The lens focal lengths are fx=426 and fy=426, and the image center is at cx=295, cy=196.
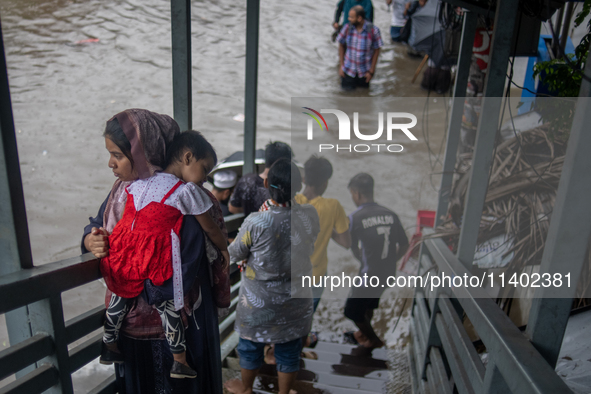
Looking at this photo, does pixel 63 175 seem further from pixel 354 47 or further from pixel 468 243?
pixel 468 243

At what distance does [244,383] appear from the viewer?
2561 millimetres

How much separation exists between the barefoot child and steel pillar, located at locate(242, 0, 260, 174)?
1620mm

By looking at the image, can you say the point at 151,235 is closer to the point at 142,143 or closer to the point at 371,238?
the point at 142,143

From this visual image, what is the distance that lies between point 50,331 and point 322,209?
5.58ft

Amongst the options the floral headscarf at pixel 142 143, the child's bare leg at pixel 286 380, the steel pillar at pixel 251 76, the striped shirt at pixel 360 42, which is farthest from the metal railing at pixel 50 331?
the striped shirt at pixel 360 42

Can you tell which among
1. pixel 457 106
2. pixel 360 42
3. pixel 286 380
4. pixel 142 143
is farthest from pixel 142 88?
pixel 142 143

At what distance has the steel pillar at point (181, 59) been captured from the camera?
2.11 metres

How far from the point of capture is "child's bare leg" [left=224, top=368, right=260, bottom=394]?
252 centimetres

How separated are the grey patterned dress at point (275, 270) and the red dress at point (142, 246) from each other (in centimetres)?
73

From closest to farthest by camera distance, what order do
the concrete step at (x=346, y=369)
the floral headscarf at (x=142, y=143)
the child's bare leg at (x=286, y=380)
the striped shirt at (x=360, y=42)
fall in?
the floral headscarf at (x=142, y=143)
the child's bare leg at (x=286, y=380)
the concrete step at (x=346, y=369)
the striped shirt at (x=360, y=42)

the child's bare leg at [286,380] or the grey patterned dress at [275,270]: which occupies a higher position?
the grey patterned dress at [275,270]

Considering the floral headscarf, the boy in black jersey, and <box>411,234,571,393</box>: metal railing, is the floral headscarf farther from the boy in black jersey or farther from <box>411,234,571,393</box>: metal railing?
the boy in black jersey

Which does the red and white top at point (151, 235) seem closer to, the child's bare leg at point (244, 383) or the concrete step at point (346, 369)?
the child's bare leg at point (244, 383)

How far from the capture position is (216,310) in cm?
183
